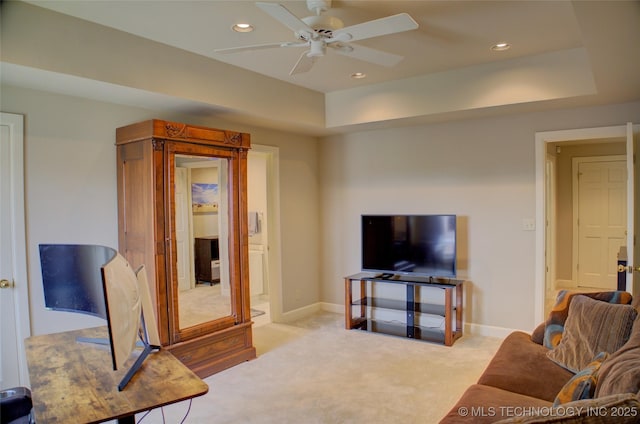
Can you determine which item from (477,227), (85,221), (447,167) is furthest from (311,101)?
(85,221)

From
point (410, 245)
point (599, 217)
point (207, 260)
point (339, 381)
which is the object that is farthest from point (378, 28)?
point (599, 217)

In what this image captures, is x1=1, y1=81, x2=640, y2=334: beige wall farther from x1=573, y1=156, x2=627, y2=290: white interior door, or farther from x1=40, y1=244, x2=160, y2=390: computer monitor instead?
x1=573, y1=156, x2=627, y2=290: white interior door

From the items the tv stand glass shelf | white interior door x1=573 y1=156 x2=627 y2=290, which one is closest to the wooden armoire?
the tv stand glass shelf

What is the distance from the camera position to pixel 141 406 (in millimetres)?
1515

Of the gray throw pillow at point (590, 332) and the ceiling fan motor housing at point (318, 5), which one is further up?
the ceiling fan motor housing at point (318, 5)

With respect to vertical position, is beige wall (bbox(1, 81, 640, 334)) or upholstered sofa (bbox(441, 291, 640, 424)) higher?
beige wall (bbox(1, 81, 640, 334))

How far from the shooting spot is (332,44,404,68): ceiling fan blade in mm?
2623

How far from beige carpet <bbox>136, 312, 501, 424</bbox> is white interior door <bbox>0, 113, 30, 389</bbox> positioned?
99cm

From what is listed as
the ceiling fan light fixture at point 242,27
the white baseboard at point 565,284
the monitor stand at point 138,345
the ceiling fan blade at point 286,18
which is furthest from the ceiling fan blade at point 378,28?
the white baseboard at point 565,284

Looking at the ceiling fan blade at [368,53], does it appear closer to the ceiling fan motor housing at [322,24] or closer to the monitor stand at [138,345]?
the ceiling fan motor housing at [322,24]

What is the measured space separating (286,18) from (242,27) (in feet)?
2.97

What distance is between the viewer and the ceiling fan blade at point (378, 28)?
6.84ft

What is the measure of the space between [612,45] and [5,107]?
3861 mm

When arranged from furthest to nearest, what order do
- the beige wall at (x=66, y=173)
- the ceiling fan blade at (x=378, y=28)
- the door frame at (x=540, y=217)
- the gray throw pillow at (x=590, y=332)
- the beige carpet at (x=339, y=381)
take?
1. the door frame at (x=540, y=217)
2. the beige wall at (x=66, y=173)
3. the beige carpet at (x=339, y=381)
4. the gray throw pillow at (x=590, y=332)
5. the ceiling fan blade at (x=378, y=28)
